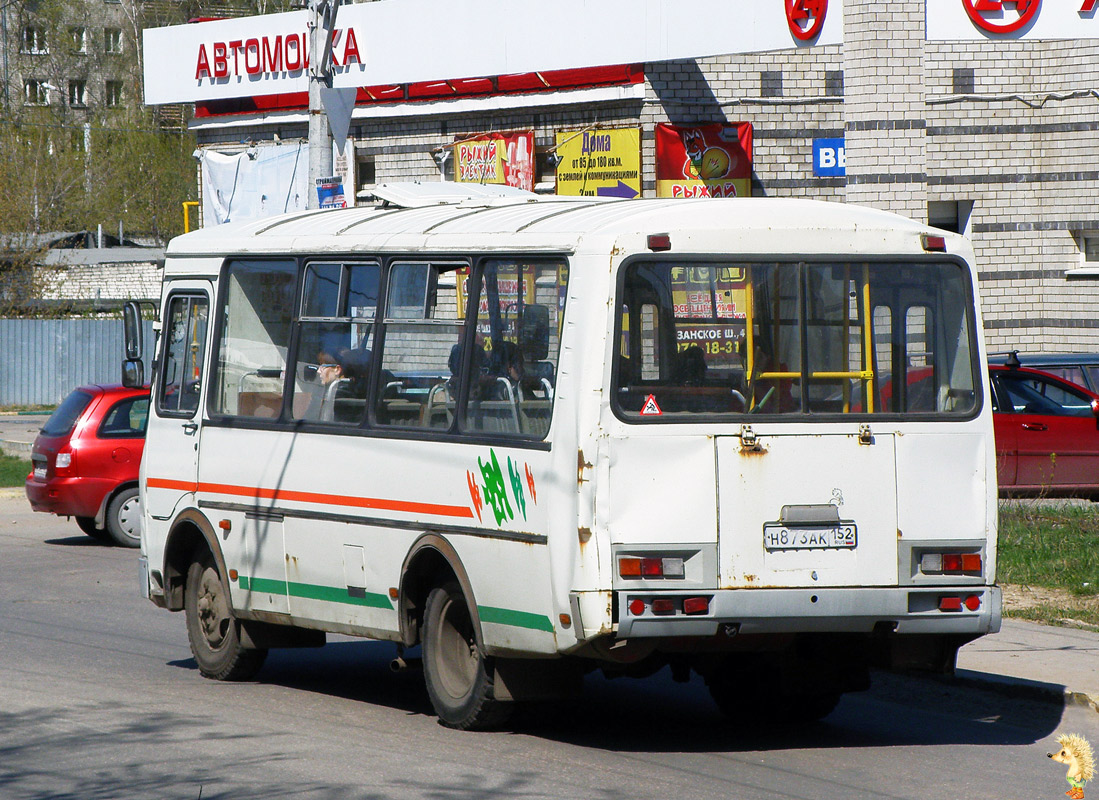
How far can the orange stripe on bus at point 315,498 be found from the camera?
314 inches

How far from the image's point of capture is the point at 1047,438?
16.9 m

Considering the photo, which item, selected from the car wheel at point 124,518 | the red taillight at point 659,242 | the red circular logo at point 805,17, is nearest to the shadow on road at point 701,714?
the red taillight at point 659,242

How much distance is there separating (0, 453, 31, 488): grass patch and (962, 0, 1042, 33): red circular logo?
13.4 metres

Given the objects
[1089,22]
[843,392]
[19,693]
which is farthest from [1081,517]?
[19,693]

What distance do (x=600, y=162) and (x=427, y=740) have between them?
14.4 metres

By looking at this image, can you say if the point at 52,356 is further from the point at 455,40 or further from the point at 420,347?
the point at 420,347

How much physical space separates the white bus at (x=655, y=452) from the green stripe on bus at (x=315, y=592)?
0.02 m

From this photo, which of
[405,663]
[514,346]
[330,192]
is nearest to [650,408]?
[514,346]

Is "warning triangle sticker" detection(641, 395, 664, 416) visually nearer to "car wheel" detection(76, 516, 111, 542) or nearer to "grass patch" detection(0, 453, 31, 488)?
"car wheel" detection(76, 516, 111, 542)

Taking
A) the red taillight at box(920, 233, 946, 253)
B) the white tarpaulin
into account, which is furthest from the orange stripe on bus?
the white tarpaulin

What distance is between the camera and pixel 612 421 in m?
7.14

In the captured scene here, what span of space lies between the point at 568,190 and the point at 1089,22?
677cm

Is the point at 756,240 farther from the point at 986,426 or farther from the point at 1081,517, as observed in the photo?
the point at 1081,517

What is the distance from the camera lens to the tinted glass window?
54.2 feet
